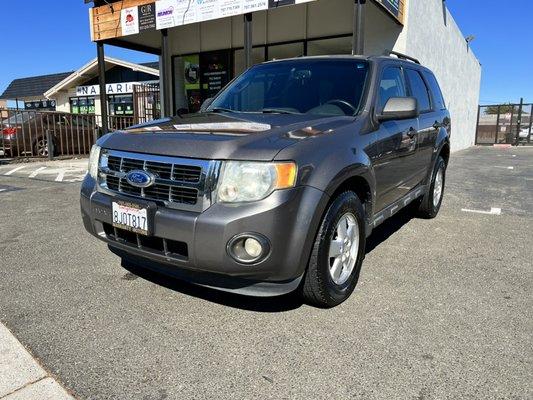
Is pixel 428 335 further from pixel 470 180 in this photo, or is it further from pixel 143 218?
pixel 470 180

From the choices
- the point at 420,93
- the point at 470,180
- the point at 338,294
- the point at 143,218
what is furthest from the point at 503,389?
the point at 470,180

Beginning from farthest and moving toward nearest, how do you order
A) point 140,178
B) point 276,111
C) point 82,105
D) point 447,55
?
point 82,105
point 447,55
point 276,111
point 140,178

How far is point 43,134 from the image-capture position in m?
13.8

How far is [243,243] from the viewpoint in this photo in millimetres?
2420

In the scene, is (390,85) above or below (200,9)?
below

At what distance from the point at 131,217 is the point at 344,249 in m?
1.44

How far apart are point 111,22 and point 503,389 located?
38.2 feet

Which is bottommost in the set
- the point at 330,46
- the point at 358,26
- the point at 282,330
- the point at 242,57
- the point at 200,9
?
the point at 282,330

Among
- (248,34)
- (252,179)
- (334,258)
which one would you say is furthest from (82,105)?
(252,179)

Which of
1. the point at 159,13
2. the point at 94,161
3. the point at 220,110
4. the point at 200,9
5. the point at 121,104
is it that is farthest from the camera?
the point at 121,104

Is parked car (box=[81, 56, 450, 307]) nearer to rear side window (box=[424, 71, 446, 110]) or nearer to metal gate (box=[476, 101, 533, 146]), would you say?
rear side window (box=[424, 71, 446, 110])

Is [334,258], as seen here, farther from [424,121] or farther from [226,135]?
[424,121]

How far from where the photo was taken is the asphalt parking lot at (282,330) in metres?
2.17

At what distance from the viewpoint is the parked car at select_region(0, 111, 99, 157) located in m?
13.2
